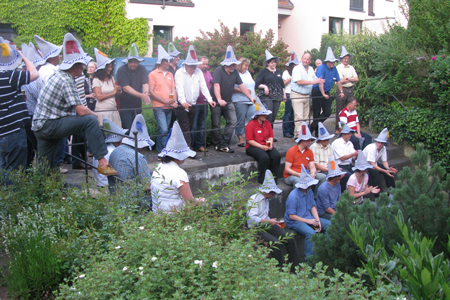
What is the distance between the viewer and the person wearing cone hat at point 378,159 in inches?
327

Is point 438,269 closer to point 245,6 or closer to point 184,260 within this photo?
point 184,260

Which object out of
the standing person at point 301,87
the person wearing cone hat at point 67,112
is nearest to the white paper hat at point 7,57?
the person wearing cone hat at point 67,112

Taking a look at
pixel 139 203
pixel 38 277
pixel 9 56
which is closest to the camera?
pixel 38 277

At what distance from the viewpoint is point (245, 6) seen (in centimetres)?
1948

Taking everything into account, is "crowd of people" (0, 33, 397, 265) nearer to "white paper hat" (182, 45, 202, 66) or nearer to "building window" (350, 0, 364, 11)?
"white paper hat" (182, 45, 202, 66)

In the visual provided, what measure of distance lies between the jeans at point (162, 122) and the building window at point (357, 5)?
20.5 metres

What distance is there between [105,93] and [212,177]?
2287mm

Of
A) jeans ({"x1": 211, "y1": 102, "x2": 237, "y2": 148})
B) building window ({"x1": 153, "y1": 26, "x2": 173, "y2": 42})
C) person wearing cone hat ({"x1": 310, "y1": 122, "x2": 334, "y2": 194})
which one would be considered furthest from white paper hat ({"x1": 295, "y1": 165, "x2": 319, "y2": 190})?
building window ({"x1": 153, "y1": 26, "x2": 173, "y2": 42})

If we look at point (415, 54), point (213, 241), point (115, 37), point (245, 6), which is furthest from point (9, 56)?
point (245, 6)

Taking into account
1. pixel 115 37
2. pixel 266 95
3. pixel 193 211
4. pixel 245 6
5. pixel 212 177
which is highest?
pixel 245 6

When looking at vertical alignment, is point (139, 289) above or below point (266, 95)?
below

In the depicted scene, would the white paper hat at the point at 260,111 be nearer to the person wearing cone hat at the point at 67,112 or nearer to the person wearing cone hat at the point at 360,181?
the person wearing cone hat at the point at 360,181

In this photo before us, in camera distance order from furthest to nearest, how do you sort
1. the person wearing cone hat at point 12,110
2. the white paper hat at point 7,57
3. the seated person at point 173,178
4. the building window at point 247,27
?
1. the building window at point 247,27
2. the white paper hat at point 7,57
3. the person wearing cone hat at point 12,110
4. the seated person at point 173,178

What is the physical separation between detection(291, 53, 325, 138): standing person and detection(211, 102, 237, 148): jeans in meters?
1.75
